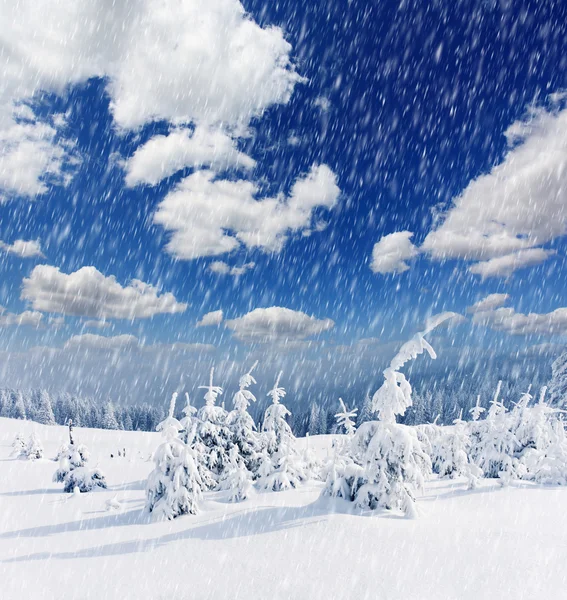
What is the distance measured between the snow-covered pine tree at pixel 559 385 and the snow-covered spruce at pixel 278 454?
2761 centimetres

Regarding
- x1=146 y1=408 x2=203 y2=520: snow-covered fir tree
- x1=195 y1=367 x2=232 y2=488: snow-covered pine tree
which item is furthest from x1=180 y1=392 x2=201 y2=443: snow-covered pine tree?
x1=146 y1=408 x2=203 y2=520: snow-covered fir tree

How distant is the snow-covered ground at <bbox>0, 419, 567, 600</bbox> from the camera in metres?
9.05

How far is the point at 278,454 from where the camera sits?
65.4ft

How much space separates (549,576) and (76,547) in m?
14.3

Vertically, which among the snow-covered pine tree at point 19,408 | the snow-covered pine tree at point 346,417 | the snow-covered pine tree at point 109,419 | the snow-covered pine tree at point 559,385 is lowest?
the snow-covered pine tree at point 19,408

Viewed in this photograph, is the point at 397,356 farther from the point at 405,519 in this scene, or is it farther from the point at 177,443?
the point at 177,443

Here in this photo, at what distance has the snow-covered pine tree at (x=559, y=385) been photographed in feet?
116

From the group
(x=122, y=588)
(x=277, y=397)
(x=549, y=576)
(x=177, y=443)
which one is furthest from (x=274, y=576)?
(x=277, y=397)

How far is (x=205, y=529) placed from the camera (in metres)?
13.2

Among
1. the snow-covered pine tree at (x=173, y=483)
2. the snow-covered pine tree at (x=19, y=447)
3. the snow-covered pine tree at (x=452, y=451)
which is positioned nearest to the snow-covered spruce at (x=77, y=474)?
the snow-covered pine tree at (x=173, y=483)

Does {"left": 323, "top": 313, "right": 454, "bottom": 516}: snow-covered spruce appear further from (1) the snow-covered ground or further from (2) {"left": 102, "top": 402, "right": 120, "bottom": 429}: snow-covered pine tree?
(2) {"left": 102, "top": 402, "right": 120, "bottom": 429}: snow-covered pine tree

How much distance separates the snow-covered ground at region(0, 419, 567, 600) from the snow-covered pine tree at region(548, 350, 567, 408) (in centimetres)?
2172

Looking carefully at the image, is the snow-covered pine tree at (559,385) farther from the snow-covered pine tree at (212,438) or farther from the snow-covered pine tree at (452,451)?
the snow-covered pine tree at (212,438)

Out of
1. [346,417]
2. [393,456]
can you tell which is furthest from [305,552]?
[346,417]
